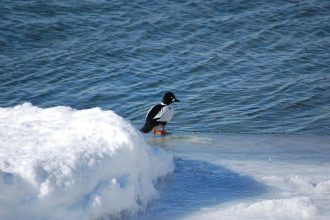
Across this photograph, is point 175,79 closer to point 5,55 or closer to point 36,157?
point 5,55

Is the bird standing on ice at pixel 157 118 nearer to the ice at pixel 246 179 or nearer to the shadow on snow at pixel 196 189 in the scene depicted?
the ice at pixel 246 179

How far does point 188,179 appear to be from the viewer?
679 cm

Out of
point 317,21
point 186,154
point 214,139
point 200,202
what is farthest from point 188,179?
point 317,21

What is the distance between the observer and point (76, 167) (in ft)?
17.5

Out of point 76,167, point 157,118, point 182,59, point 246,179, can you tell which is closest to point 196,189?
point 246,179

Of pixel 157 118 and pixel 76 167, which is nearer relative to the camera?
pixel 76 167

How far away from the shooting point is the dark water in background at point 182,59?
1273 centimetres

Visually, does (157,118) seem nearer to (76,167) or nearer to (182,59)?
(76,167)

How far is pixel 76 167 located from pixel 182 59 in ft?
34.8

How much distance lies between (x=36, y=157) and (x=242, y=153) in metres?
3.54

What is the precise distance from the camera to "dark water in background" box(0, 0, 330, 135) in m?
12.7

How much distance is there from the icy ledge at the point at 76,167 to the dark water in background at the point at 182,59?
518cm

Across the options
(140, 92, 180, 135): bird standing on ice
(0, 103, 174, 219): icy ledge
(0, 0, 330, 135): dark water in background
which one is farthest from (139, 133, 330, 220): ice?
(0, 0, 330, 135): dark water in background

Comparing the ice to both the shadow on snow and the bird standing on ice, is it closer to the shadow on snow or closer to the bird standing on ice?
the shadow on snow
